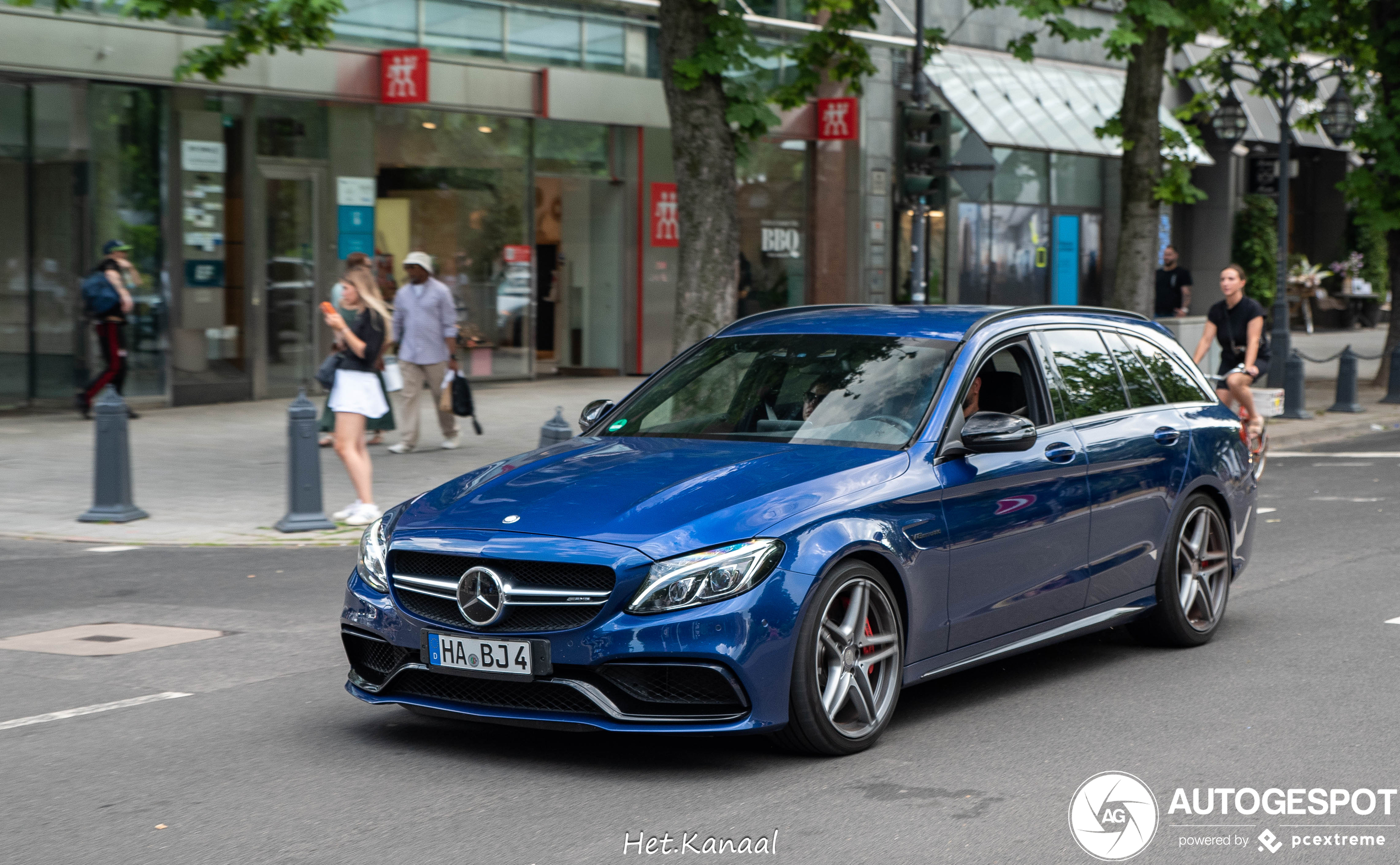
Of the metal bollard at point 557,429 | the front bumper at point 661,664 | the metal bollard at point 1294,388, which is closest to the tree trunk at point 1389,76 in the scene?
the metal bollard at point 1294,388

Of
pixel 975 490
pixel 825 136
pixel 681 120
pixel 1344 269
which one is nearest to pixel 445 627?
pixel 975 490

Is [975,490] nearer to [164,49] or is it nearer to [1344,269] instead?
[164,49]

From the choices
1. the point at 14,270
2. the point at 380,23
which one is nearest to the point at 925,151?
the point at 380,23

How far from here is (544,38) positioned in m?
22.9

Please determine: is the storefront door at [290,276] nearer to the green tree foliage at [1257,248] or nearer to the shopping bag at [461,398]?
the shopping bag at [461,398]

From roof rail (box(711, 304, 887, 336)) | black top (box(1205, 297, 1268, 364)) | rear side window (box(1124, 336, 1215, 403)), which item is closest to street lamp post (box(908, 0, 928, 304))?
black top (box(1205, 297, 1268, 364))

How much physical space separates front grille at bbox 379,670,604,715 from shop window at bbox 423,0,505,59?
56.0ft

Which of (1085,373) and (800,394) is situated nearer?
(800,394)

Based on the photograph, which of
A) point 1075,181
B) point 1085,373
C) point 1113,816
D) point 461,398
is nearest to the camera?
point 1113,816

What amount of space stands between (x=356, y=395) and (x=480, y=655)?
6439 millimetres

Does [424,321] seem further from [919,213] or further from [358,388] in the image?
[919,213]

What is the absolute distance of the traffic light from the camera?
16625 millimetres

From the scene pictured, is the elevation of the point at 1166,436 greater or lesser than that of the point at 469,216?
Answer: lesser

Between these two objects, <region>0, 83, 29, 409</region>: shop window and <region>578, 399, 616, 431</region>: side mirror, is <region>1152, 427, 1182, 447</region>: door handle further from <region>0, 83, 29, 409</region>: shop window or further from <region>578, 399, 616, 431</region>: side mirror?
<region>0, 83, 29, 409</region>: shop window
